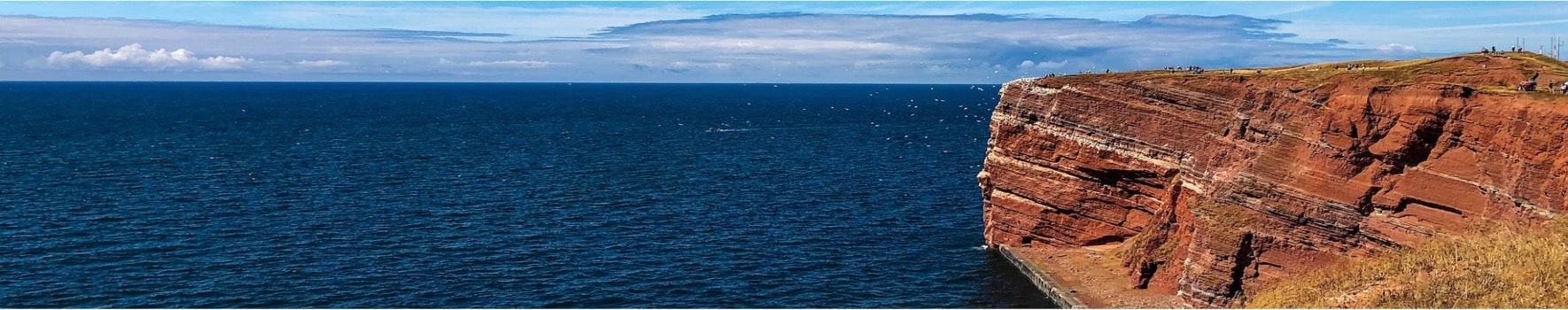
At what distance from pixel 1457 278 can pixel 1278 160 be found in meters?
13.2

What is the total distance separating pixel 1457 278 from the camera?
4103 cm

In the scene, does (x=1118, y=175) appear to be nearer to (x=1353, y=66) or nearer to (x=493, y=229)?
(x=1353, y=66)

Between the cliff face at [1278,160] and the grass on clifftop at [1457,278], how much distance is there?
7.54 feet

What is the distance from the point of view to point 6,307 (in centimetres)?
5912

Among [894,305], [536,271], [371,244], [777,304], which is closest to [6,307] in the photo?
[371,244]

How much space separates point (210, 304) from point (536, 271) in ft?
54.4

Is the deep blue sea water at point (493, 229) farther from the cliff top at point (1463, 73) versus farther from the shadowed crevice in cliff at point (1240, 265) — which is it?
the cliff top at point (1463, 73)

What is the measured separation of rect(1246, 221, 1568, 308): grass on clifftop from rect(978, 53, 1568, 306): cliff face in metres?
2.30

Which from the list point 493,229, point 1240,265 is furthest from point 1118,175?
point 493,229

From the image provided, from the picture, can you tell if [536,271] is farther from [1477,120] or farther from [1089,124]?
[1477,120]

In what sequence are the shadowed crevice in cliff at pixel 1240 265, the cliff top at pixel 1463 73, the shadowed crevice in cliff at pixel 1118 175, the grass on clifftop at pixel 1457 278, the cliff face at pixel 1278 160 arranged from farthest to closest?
the shadowed crevice in cliff at pixel 1118 175 < the shadowed crevice in cliff at pixel 1240 265 < the cliff top at pixel 1463 73 < the cliff face at pixel 1278 160 < the grass on clifftop at pixel 1457 278

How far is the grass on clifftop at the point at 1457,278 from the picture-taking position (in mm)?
39000

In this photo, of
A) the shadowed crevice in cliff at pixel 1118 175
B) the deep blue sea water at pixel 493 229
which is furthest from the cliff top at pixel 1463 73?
the deep blue sea water at pixel 493 229

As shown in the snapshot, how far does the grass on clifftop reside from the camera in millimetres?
39000
